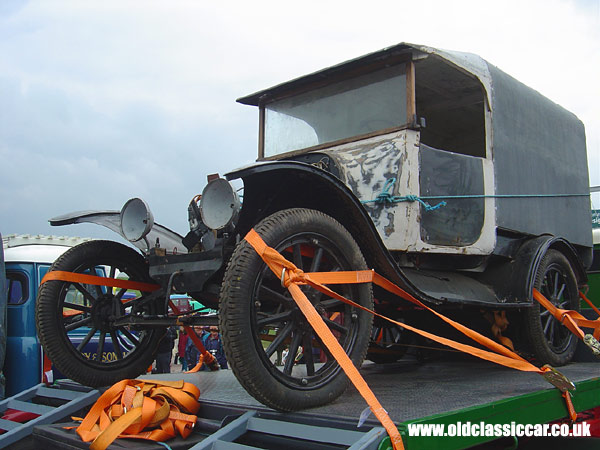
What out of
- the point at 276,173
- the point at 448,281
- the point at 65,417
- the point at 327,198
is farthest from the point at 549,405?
the point at 65,417

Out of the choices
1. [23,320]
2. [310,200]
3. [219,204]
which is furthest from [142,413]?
[23,320]

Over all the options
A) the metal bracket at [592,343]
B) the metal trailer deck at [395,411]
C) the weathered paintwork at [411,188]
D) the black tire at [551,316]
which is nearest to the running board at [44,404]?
the metal trailer deck at [395,411]

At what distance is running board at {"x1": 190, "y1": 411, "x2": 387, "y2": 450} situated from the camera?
6.70 ft

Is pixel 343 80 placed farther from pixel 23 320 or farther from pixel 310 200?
pixel 23 320

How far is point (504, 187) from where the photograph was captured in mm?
4418

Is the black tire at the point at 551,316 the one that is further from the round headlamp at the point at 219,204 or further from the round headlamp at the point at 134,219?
the round headlamp at the point at 134,219

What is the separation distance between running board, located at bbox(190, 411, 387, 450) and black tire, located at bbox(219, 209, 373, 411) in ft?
0.38

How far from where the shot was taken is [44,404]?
367 cm

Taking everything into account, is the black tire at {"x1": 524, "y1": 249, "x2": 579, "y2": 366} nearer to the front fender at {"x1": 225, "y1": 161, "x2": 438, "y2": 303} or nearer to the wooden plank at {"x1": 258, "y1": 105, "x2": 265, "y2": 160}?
the front fender at {"x1": 225, "y1": 161, "x2": 438, "y2": 303}

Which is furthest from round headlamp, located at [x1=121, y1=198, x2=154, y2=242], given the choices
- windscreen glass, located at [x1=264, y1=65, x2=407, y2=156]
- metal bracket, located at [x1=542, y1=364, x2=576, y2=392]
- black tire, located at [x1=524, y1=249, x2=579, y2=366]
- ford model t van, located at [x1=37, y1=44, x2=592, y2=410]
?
black tire, located at [x1=524, y1=249, x2=579, y2=366]

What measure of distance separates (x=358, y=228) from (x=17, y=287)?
16.5 feet

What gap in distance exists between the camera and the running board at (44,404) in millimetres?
→ 2918

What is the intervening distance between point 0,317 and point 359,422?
457cm

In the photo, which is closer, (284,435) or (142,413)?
(284,435)
